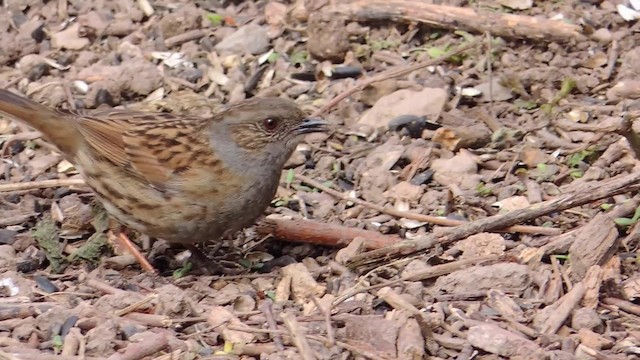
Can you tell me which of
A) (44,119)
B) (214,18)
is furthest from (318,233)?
(214,18)

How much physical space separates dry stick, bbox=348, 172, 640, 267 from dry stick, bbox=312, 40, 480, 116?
1.52 meters

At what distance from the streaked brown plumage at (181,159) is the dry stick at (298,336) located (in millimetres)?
921

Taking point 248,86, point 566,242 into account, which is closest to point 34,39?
point 248,86

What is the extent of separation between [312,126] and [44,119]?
1.40m

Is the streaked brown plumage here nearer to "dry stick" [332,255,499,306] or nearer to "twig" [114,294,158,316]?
"twig" [114,294,158,316]

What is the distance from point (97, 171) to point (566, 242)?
2.30m

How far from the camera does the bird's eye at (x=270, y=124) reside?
5371mm

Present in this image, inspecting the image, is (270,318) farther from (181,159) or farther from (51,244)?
(51,244)

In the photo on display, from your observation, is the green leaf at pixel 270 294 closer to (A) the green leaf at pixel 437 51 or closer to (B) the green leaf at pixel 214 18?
(A) the green leaf at pixel 437 51

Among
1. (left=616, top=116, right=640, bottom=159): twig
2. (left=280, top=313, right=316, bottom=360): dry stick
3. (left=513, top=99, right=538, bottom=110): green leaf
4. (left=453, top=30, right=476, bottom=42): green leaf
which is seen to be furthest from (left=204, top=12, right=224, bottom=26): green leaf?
(left=280, top=313, right=316, bottom=360): dry stick

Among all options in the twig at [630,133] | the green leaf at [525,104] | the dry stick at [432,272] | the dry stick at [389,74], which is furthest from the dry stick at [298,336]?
the green leaf at [525,104]

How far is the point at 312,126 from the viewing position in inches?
212

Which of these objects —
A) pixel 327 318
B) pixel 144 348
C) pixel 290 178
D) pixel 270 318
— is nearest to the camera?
pixel 144 348

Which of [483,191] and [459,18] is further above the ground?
[459,18]
